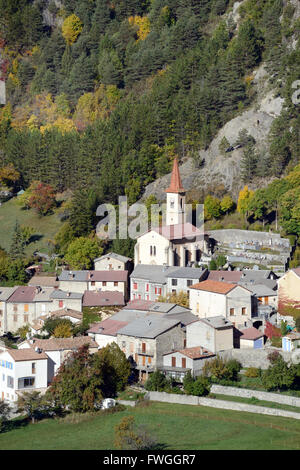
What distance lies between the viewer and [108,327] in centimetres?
7956

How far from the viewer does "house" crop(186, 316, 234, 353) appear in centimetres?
7331

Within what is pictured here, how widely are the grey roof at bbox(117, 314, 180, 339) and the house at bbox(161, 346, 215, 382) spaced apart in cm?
211

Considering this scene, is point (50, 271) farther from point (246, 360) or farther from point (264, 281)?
point (246, 360)

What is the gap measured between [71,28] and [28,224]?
52.7m

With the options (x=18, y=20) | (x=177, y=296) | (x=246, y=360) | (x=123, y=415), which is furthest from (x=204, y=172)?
(x=18, y=20)

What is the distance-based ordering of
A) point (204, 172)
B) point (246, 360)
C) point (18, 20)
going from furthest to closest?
point (18, 20) < point (204, 172) < point (246, 360)

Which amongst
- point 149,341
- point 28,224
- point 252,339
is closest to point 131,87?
point 28,224

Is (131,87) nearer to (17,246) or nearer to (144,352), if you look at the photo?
(17,246)

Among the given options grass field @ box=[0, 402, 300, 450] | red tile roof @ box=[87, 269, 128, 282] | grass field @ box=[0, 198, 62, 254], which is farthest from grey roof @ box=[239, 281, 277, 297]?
grass field @ box=[0, 198, 62, 254]

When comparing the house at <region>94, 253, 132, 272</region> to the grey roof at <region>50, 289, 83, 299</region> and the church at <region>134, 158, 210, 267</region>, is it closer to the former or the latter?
the church at <region>134, 158, 210, 267</region>

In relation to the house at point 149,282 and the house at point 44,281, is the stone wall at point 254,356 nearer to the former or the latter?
the house at point 149,282

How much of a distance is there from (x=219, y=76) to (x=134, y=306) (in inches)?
1667

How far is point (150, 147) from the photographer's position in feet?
367

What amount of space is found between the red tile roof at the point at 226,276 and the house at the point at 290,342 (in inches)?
428
